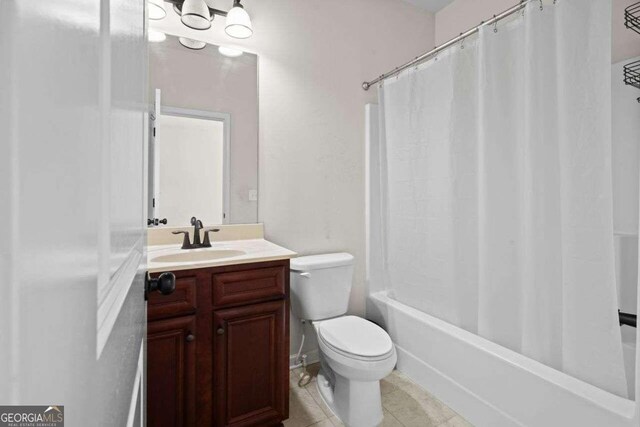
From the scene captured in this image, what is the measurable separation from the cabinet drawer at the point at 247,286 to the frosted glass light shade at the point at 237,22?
1.35m

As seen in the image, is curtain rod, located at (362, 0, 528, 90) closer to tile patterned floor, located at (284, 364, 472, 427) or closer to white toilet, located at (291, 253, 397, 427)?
white toilet, located at (291, 253, 397, 427)

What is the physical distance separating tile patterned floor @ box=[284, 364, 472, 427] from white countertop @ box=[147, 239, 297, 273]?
35.5 inches

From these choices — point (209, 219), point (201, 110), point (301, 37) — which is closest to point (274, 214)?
point (209, 219)

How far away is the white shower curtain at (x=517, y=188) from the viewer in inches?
48.4

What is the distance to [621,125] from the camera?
1.65 m

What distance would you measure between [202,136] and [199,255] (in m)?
0.70

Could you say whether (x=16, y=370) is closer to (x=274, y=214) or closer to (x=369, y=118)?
(x=274, y=214)

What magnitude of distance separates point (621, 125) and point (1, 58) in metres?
2.32

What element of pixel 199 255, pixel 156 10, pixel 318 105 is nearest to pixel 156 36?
pixel 156 10

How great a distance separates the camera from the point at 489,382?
1.56m

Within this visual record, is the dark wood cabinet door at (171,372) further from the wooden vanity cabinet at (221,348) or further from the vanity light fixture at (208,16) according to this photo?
the vanity light fixture at (208,16)

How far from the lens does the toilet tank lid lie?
193 centimetres
